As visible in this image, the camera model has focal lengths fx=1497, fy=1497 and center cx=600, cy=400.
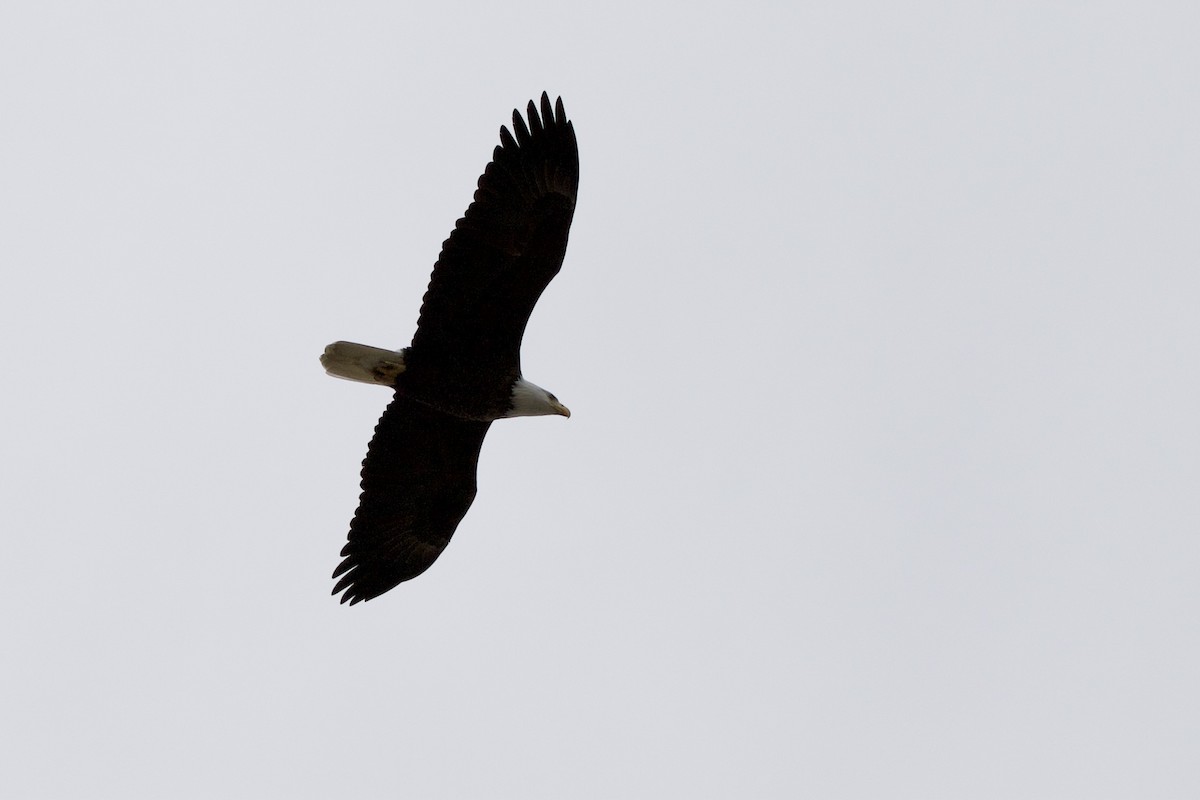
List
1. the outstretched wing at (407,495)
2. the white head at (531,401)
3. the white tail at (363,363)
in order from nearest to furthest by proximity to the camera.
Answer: the white tail at (363,363), the white head at (531,401), the outstretched wing at (407,495)

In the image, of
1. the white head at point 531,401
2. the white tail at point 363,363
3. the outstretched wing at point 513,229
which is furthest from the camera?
the white head at point 531,401

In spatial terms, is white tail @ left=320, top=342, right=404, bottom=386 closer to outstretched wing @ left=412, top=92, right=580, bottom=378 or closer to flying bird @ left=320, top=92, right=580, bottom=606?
flying bird @ left=320, top=92, right=580, bottom=606

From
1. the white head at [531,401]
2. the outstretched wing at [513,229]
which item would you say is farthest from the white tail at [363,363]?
the white head at [531,401]

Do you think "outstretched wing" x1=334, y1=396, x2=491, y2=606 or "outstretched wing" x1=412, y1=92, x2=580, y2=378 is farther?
"outstretched wing" x1=334, y1=396, x2=491, y2=606

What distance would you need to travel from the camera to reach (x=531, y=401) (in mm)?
12383

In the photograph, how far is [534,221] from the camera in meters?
11.6

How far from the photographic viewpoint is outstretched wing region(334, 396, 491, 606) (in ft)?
41.3

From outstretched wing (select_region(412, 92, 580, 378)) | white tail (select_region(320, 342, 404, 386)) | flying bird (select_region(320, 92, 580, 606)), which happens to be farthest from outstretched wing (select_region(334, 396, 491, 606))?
outstretched wing (select_region(412, 92, 580, 378))

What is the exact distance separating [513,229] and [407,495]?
104 inches

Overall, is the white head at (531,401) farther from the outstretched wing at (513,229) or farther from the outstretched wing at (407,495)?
the outstretched wing at (513,229)

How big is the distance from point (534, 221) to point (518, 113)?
2.85 feet

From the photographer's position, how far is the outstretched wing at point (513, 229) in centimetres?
1152

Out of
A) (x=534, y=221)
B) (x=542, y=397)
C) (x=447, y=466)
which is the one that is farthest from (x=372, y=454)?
(x=534, y=221)

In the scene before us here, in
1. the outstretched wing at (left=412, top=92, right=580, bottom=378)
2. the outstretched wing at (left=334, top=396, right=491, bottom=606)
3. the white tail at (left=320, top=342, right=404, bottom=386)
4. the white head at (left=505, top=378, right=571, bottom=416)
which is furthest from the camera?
the outstretched wing at (left=334, top=396, right=491, bottom=606)
